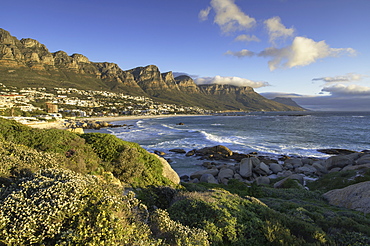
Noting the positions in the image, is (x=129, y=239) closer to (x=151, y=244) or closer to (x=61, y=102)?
(x=151, y=244)

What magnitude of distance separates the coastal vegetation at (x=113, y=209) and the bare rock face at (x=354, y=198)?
218 cm

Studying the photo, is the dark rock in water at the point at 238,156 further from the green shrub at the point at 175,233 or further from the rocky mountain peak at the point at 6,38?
the rocky mountain peak at the point at 6,38

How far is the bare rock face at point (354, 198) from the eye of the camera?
8.90m

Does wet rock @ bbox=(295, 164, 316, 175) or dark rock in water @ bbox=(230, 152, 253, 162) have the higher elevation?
wet rock @ bbox=(295, 164, 316, 175)

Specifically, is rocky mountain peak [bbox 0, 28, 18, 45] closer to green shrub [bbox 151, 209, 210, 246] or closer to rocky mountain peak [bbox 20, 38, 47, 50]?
rocky mountain peak [bbox 20, 38, 47, 50]

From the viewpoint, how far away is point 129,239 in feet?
12.0

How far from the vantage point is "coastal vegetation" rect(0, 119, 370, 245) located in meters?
3.43

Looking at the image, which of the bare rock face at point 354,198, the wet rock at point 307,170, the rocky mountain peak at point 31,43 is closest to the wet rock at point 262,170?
the wet rock at point 307,170

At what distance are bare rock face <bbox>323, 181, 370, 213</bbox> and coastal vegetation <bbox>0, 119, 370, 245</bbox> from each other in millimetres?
2177

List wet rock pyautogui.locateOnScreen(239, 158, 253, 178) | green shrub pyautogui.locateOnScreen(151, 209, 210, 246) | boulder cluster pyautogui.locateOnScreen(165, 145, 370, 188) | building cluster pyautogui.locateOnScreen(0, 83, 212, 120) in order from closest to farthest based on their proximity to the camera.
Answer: green shrub pyautogui.locateOnScreen(151, 209, 210, 246)
boulder cluster pyautogui.locateOnScreen(165, 145, 370, 188)
wet rock pyautogui.locateOnScreen(239, 158, 253, 178)
building cluster pyautogui.locateOnScreen(0, 83, 212, 120)

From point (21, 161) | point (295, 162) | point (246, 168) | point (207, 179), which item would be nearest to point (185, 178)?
point (207, 179)

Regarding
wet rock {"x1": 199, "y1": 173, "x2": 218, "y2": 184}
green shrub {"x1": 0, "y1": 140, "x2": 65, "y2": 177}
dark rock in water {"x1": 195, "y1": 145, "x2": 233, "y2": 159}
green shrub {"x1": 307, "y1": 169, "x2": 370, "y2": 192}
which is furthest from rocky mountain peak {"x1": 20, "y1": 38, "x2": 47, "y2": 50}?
green shrub {"x1": 307, "y1": 169, "x2": 370, "y2": 192}

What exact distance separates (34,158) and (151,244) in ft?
17.9

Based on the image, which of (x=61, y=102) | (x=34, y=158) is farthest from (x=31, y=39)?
(x=34, y=158)
